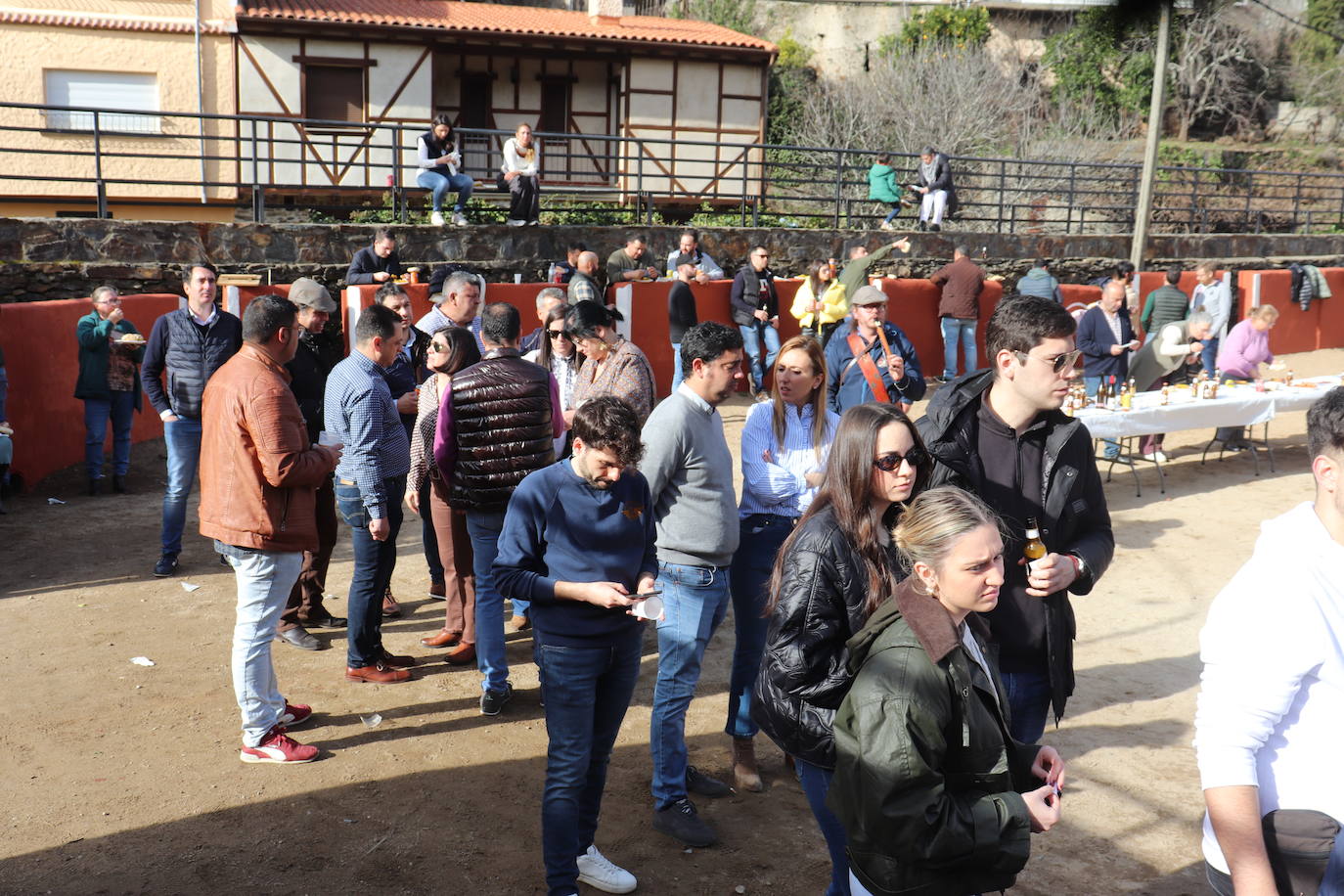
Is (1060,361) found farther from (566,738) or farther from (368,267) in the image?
(368,267)

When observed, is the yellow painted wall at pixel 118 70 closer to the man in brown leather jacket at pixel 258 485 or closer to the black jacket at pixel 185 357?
the black jacket at pixel 185 357

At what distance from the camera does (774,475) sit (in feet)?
14.8

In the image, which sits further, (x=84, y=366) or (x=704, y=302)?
(x=704, y=302)

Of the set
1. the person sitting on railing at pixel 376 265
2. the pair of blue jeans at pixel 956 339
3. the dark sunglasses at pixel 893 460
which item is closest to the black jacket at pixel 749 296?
the pair of blue jeans at pixel 956 339

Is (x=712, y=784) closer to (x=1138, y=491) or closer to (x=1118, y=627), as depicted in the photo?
(x=1118, y=627)

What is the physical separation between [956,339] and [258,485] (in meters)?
11.9

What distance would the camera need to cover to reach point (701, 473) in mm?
4258

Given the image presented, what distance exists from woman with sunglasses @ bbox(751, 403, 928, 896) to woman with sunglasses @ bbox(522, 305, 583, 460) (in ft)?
10.9

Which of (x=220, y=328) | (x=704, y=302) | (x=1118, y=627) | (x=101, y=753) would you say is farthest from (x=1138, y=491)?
(x=101, y=753)

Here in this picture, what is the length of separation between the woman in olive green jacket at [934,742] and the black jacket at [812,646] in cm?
30

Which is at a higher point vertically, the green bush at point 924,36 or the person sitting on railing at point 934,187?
the green bush at point 924,36

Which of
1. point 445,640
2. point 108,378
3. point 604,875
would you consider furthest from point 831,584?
point 108,378

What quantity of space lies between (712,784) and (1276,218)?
25623mm

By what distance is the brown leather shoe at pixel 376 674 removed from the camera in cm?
554
